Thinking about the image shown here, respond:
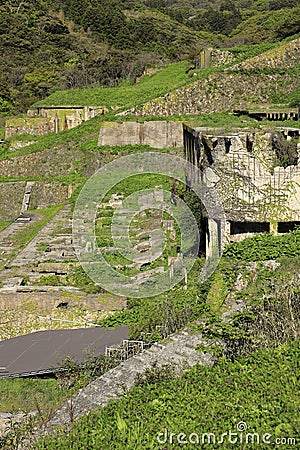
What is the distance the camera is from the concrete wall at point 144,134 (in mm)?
22766

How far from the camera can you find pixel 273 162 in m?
10.3

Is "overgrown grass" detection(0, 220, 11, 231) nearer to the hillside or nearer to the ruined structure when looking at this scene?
the hillside

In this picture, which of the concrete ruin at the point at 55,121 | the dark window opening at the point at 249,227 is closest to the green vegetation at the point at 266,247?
the dark window opening at the point at 249,227

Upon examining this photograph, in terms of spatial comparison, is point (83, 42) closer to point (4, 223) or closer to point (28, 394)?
point (4, 223)

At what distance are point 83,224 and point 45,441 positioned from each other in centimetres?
1215

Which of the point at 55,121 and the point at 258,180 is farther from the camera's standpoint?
the point at 55,121

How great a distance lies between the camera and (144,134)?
2350 centimetres

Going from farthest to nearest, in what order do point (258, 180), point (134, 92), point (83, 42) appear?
point (83, 42) → point (134, 92) → point (258, 180)

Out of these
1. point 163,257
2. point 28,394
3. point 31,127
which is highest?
point 31,127
